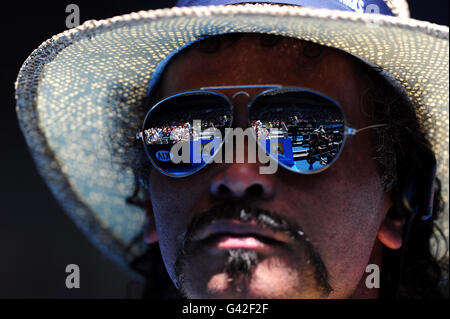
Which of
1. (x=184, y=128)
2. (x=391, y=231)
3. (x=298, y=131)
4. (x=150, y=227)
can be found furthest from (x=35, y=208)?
(x=391, y=231)

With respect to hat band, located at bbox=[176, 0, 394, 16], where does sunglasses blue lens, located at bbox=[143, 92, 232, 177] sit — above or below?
below

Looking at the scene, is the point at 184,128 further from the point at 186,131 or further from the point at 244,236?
the point at 244,236

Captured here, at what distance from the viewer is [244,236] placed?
114 cm

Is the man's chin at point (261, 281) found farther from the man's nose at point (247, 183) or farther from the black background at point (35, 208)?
the black background at point (35, 208)

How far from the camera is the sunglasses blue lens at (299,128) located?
115 centimetres

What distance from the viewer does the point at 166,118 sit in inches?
50.8

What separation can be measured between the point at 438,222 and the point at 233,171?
100 centimetres

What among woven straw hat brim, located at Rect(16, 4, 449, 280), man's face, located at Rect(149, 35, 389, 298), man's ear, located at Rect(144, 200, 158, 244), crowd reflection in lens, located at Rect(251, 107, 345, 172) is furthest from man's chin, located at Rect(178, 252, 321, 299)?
woven straw hat brim, located at Rect(16, 4, 449, 280)

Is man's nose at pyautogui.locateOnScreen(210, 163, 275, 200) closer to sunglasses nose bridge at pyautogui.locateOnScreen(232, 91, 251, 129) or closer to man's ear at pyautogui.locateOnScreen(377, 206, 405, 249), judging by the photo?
sunglasses nose bridge at pyautogui.locateOnScreen(232, 91, 251, 129)

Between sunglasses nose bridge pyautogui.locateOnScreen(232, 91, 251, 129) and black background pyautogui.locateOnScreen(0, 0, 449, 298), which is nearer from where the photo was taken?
sunglasses nose bridge pyautogui.locateOnScreen(232, 91, 251, 129)

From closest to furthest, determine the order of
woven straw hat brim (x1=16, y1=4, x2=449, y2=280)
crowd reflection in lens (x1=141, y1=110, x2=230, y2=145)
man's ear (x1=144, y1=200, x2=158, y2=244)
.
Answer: woven straw hat brim (x1=16, y1=4, x2=449, y2=280) < crowd reflection in lens (x1=141, y1=110, x2=230, y2=145) < man's ear (x1=144, y1=200, x2=158, y2=244)

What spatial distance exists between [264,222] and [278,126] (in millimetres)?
260

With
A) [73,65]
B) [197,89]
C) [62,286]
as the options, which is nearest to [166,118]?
[197,89]

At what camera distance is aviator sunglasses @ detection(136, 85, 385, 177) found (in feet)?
3.79
